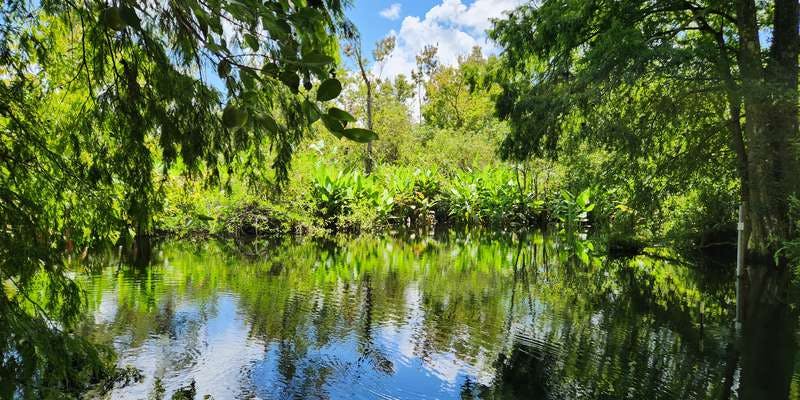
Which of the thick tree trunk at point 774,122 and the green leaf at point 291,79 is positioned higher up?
the thick tree trunk at point 774,122

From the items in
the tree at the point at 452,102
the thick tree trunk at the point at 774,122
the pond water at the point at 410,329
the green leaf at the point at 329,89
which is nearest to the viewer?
the green leaf at the point at 329,89

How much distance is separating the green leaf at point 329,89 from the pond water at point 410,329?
376 centimetres

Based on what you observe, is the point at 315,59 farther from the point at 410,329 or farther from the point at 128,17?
the point at 410,329

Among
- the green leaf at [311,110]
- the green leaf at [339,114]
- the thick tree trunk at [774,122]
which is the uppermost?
the thick tree trunk at [774,122]

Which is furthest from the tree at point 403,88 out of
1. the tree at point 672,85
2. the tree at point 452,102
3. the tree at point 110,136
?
the tree at point 110,136

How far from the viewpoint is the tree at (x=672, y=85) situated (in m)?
6.97

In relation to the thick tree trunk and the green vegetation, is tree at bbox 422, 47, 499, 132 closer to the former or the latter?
the green vegetation

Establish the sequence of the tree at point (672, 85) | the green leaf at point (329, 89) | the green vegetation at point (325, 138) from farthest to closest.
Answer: the tree at point (672, 85), the green vegetation at point (325, 138), the green leaf at point (329, 89)

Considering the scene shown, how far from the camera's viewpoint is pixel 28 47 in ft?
8.10

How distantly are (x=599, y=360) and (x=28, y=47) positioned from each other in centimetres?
495

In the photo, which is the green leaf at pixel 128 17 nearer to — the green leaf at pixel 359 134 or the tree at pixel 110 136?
the green leaf at pixel 359 134

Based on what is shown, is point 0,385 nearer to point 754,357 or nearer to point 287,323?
point 287,323

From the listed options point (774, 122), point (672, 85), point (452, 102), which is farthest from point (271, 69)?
point (452, 102)

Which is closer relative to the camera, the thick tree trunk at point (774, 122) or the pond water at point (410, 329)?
the pond water at point (410, 329)
